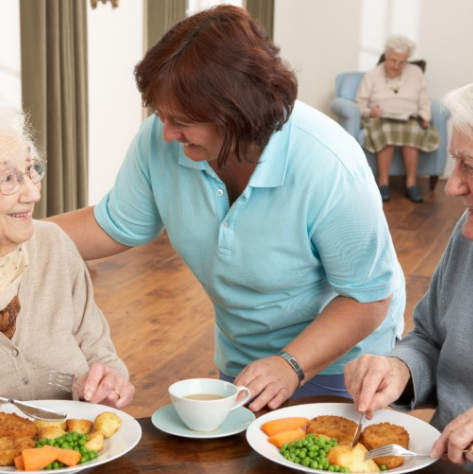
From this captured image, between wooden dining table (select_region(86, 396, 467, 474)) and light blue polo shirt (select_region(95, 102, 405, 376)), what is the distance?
1.52 feet

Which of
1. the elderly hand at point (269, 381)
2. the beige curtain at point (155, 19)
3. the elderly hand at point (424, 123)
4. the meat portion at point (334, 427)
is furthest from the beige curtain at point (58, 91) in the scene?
the elderly hand at point (424, 123)

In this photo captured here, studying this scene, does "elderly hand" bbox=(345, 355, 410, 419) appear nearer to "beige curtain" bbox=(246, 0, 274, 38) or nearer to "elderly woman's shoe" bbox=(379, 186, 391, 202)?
"elderly woman's shoe" bbox=(379, 186, 391, 202)

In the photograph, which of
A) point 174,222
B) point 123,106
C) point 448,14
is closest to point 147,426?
point 174,222

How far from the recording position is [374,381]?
1.55 meters

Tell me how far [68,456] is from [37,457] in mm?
44

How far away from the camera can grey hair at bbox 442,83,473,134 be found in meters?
1.48

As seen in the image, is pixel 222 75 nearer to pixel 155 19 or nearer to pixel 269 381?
pixel 269 381

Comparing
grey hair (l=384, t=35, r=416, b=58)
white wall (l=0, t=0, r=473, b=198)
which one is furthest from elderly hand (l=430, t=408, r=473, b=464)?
white wall (l=0, t=0, r=473, b=198)

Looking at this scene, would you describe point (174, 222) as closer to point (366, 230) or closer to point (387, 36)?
point (366, 230)

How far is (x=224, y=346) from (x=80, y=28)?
352 centimetres

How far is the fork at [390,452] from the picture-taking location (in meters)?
1.34

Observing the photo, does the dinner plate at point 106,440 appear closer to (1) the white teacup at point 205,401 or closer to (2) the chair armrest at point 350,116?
(1) the white teacup at point 205,401

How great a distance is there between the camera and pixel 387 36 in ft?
29.6

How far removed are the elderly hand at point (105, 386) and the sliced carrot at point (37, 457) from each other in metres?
0.29
